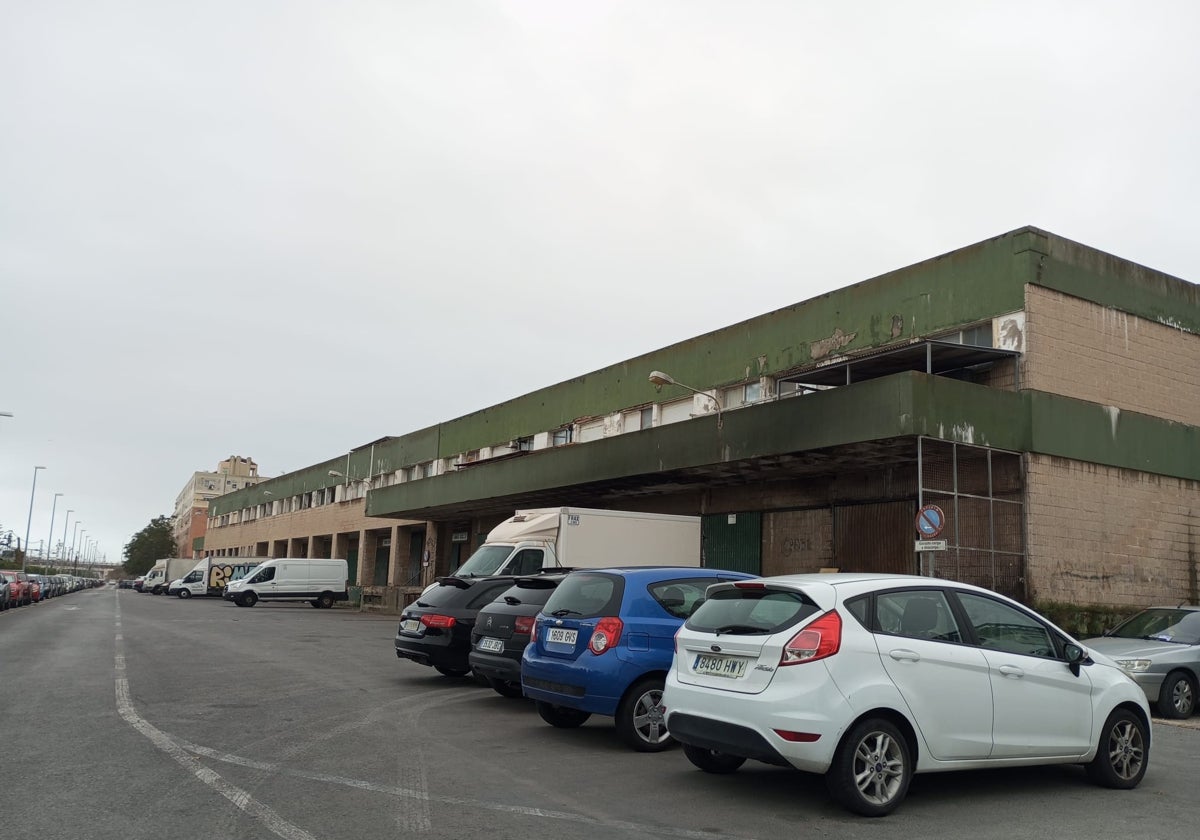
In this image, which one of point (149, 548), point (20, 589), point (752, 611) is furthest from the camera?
point (149, 548)

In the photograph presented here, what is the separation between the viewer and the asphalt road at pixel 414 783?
575 cm

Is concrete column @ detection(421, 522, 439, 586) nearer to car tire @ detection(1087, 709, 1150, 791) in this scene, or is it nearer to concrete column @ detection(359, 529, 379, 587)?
concrete column @ detection(359, 529, 379, 587)

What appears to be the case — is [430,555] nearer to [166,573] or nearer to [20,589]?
[20,589]

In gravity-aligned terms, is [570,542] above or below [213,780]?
above

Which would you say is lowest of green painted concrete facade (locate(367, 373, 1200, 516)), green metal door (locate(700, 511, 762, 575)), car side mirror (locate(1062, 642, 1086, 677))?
car side mirror (locate(1062, 642, 1086, 677))

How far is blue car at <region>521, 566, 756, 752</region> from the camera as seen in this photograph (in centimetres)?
843

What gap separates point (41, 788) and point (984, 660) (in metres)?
6.37

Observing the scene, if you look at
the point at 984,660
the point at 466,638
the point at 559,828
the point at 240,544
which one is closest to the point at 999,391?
the point at 466,638

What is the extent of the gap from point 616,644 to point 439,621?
4.82 meters

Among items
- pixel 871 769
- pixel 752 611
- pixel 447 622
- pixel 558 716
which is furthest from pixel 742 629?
pixel 447 622

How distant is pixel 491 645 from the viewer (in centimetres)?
1095

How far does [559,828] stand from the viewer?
570 cm

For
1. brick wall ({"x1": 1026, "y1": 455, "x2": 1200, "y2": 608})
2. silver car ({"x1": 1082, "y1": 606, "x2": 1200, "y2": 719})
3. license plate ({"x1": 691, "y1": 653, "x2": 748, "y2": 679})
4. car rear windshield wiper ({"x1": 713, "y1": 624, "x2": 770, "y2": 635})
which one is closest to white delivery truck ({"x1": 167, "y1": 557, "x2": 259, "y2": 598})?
brick wall ({"x1": 1026, "y1": 455, "x2": 1200, "y2": 608})

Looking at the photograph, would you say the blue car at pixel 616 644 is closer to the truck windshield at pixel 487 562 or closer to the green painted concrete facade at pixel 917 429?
the truck windshield at pixel 487 562
